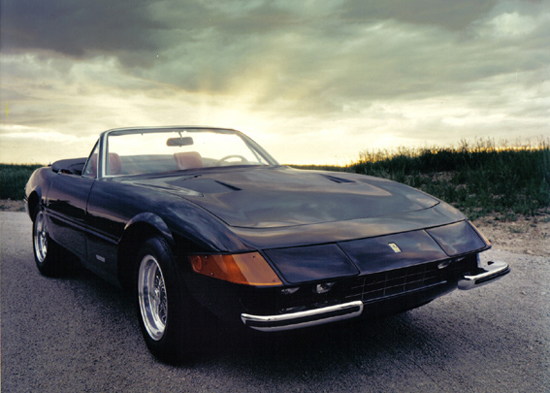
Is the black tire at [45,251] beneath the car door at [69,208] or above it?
beneath

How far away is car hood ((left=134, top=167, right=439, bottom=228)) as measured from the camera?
266 centimetres

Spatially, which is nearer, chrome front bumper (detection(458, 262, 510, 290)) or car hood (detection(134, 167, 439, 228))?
car hood (detection(134, 167, 439, 228))

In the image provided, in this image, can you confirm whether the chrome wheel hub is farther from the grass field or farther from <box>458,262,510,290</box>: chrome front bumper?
<box>458,262,510,290</box>: chrome front bumper

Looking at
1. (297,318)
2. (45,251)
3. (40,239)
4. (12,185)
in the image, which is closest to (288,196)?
(297,318)

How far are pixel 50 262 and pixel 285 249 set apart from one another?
3503mm

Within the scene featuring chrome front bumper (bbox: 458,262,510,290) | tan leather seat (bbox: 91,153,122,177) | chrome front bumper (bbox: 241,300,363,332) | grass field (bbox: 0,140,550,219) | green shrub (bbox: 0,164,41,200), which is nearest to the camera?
chrome front bumper (bbox: 241,300,363,332)

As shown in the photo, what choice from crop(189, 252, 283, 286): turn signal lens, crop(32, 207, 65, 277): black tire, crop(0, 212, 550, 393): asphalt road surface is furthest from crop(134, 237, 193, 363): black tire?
crop(32, 207, 65, 277): black tire

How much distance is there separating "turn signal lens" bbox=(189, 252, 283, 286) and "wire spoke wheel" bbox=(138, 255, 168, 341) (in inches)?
26.4

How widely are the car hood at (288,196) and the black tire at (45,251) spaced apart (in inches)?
75.2

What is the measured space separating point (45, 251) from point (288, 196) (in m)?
3.24

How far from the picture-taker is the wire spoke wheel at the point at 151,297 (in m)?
2.89

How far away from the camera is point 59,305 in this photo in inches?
157

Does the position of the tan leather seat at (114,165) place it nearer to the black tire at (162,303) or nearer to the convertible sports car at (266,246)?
the convertible sports car at (266,246)

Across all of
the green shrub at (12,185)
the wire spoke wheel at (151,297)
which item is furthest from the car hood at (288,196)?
the green shrub at (12,185)
